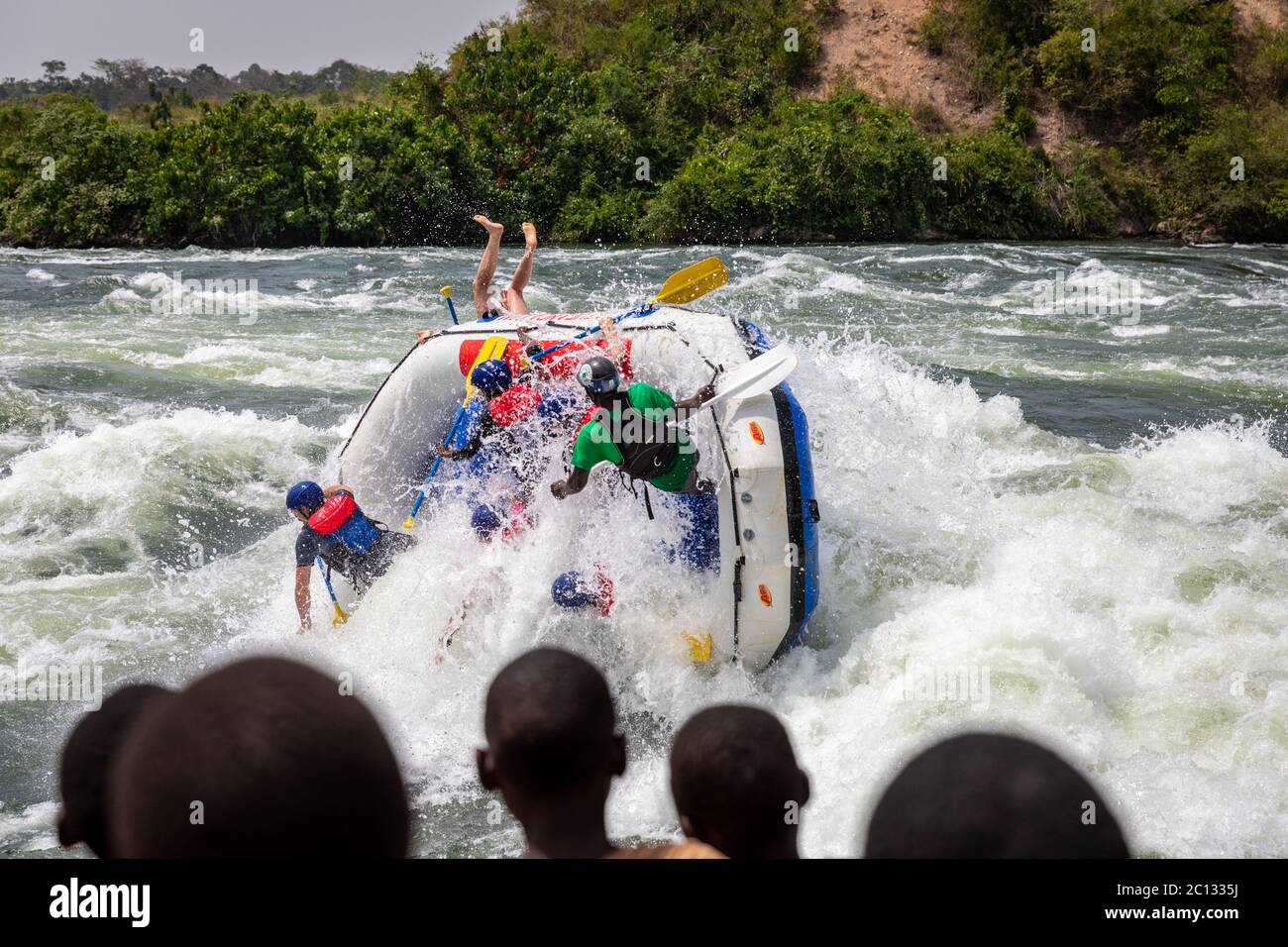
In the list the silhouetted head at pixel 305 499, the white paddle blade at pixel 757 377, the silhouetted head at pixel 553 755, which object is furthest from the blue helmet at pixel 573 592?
the silhouetted head at pixel 553 755

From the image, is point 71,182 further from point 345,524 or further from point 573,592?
point 573,592

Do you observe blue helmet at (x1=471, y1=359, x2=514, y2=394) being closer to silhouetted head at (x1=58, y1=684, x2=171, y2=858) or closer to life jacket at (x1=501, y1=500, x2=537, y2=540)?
life jacket at (x1=501, y1=500, x2=537, y2=540)

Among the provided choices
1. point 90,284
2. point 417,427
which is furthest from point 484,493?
point 90,284

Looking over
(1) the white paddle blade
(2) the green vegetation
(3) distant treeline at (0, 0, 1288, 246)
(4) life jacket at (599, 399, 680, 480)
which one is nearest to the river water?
(4) life jacket at (599, 399, 680, 480)

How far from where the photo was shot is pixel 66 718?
5.21 metres

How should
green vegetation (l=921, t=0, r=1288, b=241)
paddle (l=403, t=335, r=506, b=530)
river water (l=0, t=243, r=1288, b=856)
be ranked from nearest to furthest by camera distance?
river water (l=0, t=243, r=1288, b=856) < paddle (l=403, t=335, r=506, b=530) < green vegetation (l=921, t=0, r=1288, b=241)

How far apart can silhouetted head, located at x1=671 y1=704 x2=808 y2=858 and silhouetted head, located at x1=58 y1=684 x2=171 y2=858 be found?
78 cm

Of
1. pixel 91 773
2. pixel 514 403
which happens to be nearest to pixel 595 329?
pixel 514 403

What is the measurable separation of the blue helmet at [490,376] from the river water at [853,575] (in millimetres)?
773

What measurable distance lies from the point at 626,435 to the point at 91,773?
349 cm

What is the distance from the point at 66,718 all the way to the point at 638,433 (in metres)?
2.75

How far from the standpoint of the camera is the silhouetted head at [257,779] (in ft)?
4.06

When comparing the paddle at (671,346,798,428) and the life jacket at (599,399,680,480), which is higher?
the paddle at (671,346,798,428)

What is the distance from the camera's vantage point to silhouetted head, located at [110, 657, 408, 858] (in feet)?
4.06
